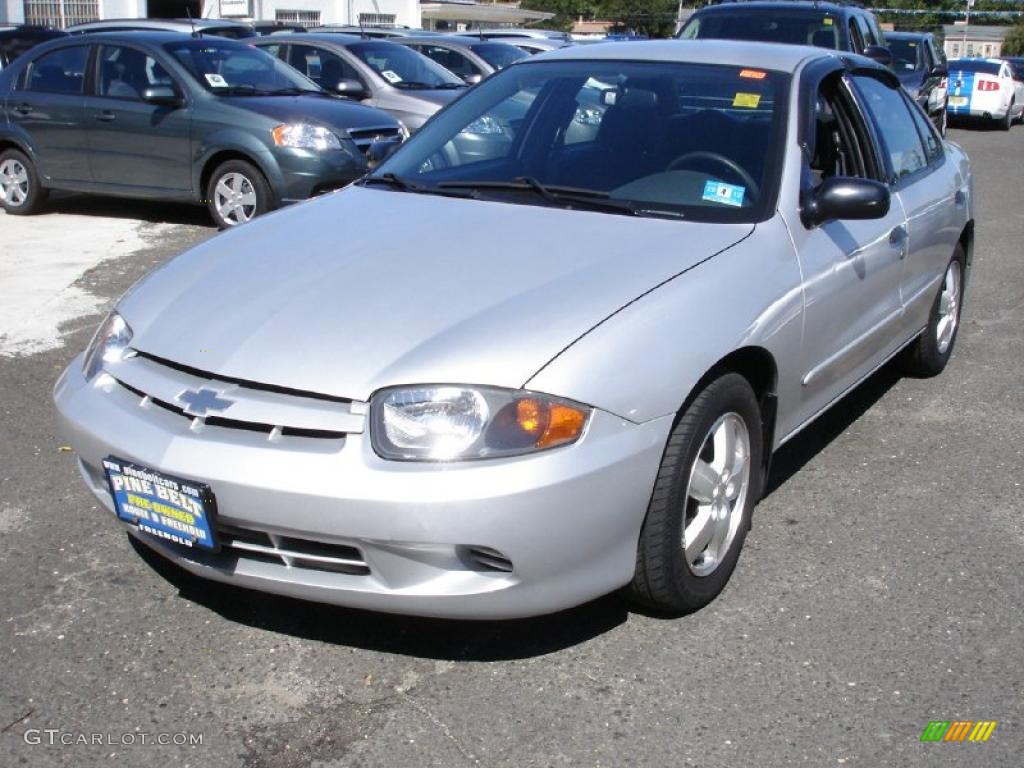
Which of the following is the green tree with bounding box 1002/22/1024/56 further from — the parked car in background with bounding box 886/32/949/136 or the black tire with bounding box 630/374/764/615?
the black tire with bounding box 630/374/764/615

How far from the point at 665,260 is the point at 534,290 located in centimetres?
44

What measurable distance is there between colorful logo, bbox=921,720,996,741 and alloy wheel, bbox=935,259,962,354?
310cm

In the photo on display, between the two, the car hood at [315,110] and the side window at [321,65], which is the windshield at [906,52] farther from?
the car hood at [315,110]

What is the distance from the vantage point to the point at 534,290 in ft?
10.8

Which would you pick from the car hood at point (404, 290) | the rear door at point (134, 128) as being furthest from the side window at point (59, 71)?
the car hood at point (404, 290)

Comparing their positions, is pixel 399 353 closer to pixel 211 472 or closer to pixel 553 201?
pixel 211 472

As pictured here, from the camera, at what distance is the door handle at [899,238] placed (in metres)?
4.67

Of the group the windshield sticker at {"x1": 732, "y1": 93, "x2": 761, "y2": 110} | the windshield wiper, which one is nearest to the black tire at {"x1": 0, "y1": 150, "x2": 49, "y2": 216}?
the windshield wiper

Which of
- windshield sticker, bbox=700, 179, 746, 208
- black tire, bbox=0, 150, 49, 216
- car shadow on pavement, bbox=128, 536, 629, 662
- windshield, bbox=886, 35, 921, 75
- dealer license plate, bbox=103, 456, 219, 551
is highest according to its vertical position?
windshield, bbox=886, 35, 921, 75

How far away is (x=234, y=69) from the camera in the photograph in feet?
33.0

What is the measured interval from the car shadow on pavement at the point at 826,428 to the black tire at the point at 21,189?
7.54 metres

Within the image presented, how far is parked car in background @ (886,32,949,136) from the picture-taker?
1622 cm

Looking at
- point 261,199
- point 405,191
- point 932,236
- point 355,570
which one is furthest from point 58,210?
point 355,570

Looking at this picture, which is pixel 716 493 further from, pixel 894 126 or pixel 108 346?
pixel 894 126
